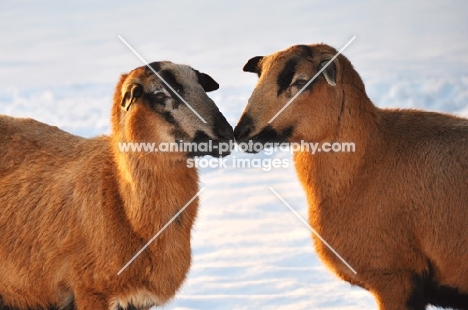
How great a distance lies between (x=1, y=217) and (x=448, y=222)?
5.80 meters

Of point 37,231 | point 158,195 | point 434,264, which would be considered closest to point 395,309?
point 434,264

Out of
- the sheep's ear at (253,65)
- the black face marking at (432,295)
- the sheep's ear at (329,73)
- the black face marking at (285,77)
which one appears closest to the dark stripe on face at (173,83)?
the black face marking at (285,77)

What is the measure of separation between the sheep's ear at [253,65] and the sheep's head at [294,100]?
362 mm

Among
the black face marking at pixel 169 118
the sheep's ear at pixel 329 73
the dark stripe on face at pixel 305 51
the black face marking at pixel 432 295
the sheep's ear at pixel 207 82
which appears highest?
the dark stripe on face at pixel 305 51

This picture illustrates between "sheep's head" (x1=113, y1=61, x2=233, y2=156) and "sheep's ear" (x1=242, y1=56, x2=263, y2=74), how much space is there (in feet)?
3.77

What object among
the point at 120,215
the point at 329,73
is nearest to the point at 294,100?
the point at 329,73

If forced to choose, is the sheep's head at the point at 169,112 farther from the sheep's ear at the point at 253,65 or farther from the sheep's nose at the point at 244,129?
the sheep's ear at the point at 253,65

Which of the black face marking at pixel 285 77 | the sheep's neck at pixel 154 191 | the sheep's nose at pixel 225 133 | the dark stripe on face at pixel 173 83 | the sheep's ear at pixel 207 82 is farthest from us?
the sheep's ear at pixel 207 82

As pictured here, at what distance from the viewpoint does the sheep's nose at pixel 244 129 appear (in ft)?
38.1

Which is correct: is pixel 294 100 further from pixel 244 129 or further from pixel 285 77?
pixel 244 129

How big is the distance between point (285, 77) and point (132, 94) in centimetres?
198

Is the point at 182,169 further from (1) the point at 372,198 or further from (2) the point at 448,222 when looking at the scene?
(2) the point at 448,222

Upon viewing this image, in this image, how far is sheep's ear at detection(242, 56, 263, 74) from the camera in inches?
494

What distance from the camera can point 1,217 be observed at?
40.4 ft
